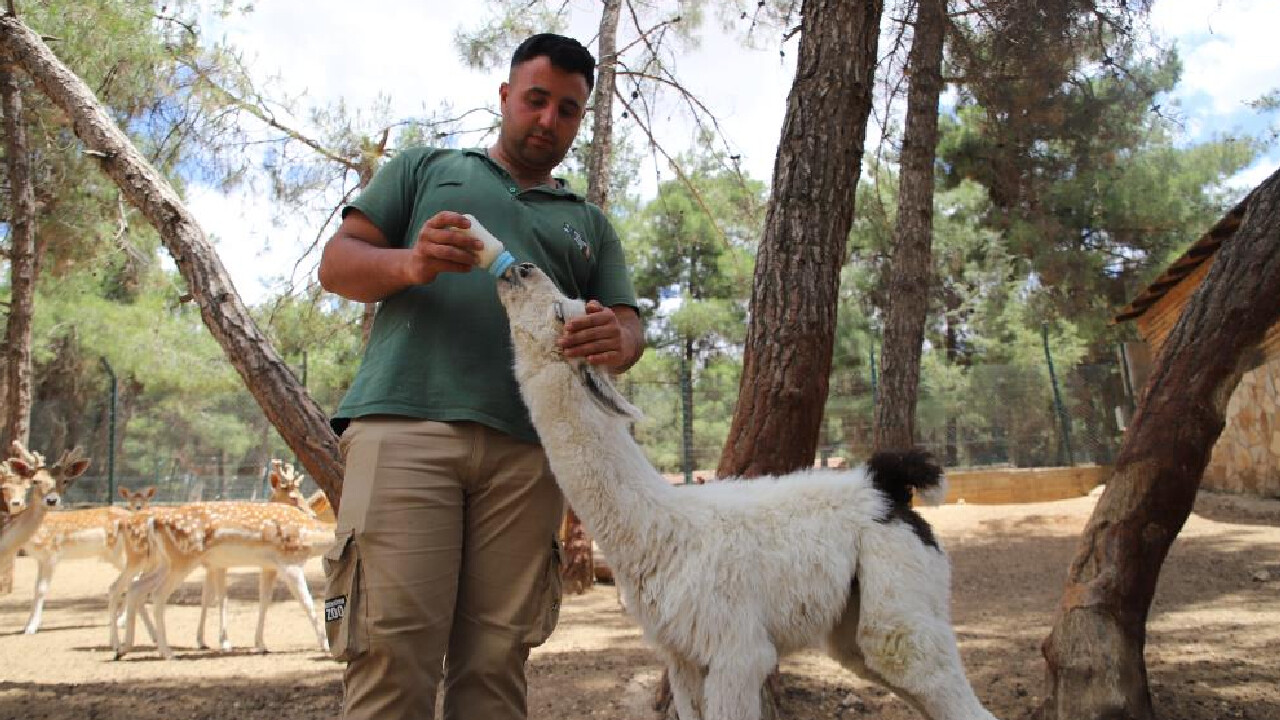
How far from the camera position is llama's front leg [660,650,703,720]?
199 cm

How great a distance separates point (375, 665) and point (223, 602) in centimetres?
551

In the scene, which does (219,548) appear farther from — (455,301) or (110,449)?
(110,449)

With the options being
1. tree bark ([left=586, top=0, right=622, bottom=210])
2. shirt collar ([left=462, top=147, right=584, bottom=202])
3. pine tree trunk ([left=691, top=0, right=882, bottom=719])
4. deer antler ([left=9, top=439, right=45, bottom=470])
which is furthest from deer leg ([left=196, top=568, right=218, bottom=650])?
shirt collar ([left=462, top=147, right=584, bottom=202])

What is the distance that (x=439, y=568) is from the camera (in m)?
1.94

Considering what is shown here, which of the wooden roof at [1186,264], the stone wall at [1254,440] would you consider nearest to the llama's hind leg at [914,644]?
the wooden roof at [1186,264]

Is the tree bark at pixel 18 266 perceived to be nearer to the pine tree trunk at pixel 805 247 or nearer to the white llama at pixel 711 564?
the pine tree trunk at pixel 805 247

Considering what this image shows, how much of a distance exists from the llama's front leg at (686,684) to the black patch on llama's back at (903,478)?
26.2 inches

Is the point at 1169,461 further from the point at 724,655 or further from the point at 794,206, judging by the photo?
the point at 724,655

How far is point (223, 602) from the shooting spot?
653 centimetres

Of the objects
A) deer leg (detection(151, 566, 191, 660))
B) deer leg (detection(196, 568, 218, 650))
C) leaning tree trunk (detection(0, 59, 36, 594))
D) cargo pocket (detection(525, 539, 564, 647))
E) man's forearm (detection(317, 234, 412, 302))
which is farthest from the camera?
leaning tree trunk (detection(0, 59, 36, 594))

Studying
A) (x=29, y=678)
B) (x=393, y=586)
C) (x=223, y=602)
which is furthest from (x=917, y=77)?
(x=29, y=678)

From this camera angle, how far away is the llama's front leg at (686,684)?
6.53 ft

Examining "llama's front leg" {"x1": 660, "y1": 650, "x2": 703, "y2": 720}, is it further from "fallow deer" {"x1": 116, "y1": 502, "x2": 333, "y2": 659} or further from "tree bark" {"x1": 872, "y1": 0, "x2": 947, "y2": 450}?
"tree bark" {"x1": 872, "y1": 0, "x2": 947, "y2": 450}

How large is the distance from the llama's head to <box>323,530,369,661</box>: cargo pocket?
572 mm
